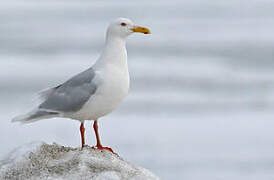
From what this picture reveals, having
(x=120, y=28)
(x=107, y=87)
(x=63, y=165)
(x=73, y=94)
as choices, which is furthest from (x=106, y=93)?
(x=63, y=165)

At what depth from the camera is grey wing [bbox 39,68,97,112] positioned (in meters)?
5.22

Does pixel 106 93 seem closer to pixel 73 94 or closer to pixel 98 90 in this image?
pixel 98 90

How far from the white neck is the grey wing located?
128 mm

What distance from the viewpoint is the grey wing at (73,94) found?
5219 millimetres

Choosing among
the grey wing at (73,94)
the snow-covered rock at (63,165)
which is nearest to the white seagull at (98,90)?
the grey wing at (73,94)

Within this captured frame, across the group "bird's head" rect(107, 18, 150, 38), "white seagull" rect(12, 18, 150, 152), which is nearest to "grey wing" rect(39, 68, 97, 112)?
"white seagull" rect(12, 18, 150, 152)

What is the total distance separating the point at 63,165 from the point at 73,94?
886 millimetres

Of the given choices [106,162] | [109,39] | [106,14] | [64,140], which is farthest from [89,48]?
[106,162]

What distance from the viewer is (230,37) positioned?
16.4m

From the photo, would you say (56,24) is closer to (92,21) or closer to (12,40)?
(92,21)

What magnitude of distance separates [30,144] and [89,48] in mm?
9905

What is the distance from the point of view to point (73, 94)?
5242 mm

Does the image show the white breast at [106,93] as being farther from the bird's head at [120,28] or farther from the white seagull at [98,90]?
the bird's head at [120,28]

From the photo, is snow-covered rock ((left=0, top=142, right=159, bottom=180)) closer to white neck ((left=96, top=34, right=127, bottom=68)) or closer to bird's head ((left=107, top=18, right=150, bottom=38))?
white neck ((left=96, top=34, right=127, bottom=68))
